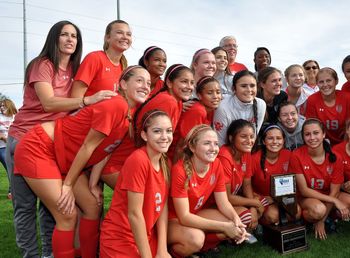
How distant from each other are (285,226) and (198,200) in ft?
4.14

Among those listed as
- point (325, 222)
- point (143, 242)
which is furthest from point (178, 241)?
point (325, 222)

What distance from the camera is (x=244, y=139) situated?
3938 millimetres

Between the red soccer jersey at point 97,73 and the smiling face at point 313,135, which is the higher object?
the red soccer jersey at point 97,73

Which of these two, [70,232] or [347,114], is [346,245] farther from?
[70,232]

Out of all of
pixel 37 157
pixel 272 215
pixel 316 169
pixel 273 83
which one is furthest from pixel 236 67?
pixel 37 157

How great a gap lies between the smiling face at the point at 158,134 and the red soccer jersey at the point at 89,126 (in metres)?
0.25

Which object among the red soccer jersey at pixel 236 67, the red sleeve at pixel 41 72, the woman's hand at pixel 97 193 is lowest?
the woman's hand at pixel 97 193

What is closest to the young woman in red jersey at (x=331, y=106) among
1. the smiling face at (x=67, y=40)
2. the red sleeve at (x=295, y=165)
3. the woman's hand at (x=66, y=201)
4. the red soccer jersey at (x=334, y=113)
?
the red soccer jersey at (x=334, y=113)

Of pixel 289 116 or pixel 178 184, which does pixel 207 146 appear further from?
pixel 289 116

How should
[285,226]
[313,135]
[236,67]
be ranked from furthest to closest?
[236,67]
[313,135]
[285,226]

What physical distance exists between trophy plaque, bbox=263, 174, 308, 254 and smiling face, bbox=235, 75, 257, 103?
1.00 meters

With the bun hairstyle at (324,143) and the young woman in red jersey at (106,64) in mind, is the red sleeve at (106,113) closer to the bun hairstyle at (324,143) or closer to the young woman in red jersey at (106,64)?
the young woman in red jersey at (106,64)

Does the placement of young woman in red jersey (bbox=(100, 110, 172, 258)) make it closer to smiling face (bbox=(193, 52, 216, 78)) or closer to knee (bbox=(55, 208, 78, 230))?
knee (bbox=(55, 208, 78, 230))

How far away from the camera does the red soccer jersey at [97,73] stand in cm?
336
